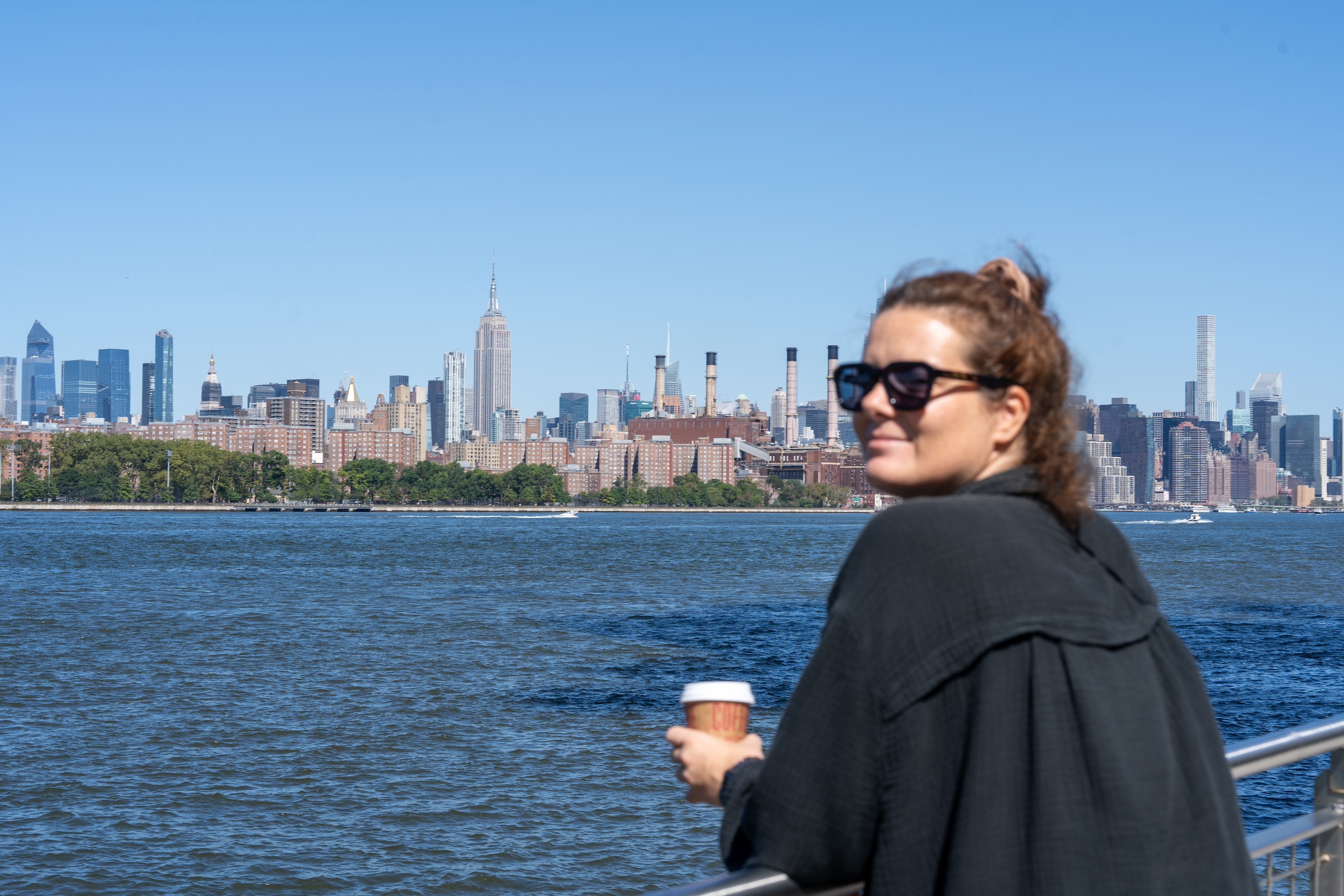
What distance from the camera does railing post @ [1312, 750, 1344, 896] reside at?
11.7ft

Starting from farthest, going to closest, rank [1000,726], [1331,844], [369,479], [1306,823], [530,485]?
1. [530,485]
2. [369,479]
3. [1331,844]
4. [1306,823]
5. [1000,726]

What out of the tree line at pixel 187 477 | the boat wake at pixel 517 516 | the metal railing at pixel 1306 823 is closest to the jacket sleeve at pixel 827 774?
the metal railing at pixel 1306 823

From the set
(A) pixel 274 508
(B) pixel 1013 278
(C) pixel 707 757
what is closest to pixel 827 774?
(C) pixel 707 757

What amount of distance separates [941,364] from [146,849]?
15.5 meters

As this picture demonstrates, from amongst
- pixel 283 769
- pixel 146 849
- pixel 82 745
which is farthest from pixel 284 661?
pixel 146 849

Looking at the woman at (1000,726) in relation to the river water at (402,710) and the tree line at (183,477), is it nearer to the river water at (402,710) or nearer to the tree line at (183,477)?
the river water at (402,710)

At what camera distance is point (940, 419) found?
2.07m

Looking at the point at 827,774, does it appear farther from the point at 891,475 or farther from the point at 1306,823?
the point at 1306,823

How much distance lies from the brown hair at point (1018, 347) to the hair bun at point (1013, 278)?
0.20ft

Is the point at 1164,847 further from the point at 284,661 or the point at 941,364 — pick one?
the point at 284,661

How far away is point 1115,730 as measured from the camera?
5.73 ft

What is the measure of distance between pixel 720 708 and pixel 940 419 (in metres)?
0.59

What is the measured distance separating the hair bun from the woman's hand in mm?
840

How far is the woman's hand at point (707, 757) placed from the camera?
82.9 inches
